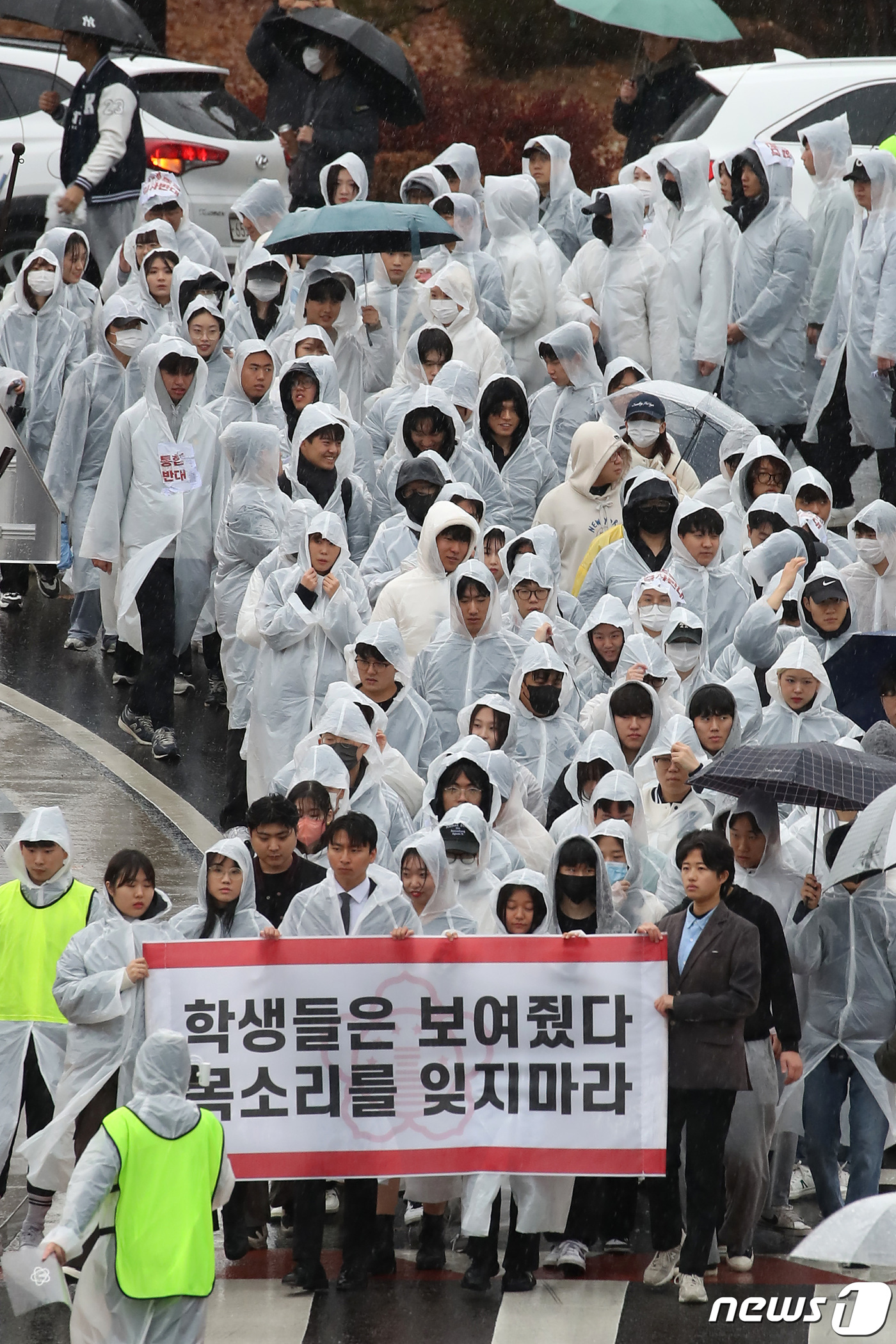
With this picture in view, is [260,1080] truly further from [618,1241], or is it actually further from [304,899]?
[618,1241]

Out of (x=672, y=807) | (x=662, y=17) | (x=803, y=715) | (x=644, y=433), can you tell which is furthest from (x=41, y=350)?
(x=672, y=807)

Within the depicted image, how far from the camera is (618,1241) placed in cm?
849

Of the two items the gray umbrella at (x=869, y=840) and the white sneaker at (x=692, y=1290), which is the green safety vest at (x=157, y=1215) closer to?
the white sneaker at (x=692, y=1290)

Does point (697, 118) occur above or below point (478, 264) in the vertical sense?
above

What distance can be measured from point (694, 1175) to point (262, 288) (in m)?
8.17

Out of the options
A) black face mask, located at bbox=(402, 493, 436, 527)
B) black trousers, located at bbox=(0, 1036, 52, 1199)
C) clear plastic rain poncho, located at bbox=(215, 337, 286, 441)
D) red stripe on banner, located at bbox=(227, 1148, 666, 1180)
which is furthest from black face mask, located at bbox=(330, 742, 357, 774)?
clear plastic rain poncho, located at bbox=(215, 337, 286, 441)

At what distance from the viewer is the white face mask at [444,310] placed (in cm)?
1454

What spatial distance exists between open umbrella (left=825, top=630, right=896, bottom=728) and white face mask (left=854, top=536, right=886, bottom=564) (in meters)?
1.21

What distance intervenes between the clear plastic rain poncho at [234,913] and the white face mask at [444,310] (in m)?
6.78

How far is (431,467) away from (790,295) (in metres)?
3.89

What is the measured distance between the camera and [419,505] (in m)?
12.3

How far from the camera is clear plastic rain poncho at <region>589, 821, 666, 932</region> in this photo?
860 cm

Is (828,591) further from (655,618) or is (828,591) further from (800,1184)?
(800,1184)

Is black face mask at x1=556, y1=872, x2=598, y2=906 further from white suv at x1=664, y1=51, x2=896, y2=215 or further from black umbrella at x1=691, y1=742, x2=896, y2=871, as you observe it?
white suv at x1=664, y1=51, x2=896, y2=215
